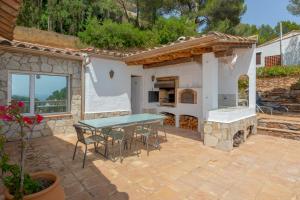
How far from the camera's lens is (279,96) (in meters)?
12.3

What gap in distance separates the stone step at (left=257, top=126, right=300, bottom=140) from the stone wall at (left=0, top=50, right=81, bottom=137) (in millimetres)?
7383

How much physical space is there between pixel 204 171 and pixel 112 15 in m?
16.3

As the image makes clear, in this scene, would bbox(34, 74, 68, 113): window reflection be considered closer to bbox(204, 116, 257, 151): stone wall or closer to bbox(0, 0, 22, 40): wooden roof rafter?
bbox(0, 0, 22, 40): wooden roof rafter

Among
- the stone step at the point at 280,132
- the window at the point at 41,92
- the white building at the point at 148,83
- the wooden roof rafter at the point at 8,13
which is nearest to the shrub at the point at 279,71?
the white building at the point at 148,83

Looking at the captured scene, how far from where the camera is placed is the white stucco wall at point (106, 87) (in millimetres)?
7711

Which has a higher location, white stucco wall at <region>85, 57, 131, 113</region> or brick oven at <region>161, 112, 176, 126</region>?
white stucco wall at <region>85, 57, 131, 113</region>

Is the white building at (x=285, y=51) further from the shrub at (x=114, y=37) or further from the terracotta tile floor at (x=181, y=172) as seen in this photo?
the terracotta tile floor at (x=181, y=172)

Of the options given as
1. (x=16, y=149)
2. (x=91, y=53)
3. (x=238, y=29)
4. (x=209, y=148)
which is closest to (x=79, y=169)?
(x=16, y=149)

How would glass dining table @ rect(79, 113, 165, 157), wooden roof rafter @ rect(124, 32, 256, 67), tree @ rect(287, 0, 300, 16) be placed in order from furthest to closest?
tree @ rect(287, 0, 300, 16), wooden roof rafter @ rect(124, 32, 256, 67), glass dining table @ rect(79, 113, 165, 157)

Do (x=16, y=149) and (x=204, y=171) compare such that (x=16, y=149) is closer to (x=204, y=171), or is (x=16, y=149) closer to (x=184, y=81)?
(x=204, y=171)

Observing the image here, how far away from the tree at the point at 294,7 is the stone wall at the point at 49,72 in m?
14.0

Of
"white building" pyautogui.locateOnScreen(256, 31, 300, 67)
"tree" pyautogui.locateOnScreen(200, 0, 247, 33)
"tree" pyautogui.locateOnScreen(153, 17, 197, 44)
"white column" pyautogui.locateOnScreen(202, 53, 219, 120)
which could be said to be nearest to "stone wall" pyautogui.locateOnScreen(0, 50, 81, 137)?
"white column" pyautogui.locateOnScreen(202, 53, 219, 120)

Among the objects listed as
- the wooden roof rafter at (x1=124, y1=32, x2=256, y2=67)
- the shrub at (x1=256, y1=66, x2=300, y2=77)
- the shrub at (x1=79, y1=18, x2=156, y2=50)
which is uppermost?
the shrub at (x1=79, y1=18, x2=156, y2=50)

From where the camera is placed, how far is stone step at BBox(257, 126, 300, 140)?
22.7ft
